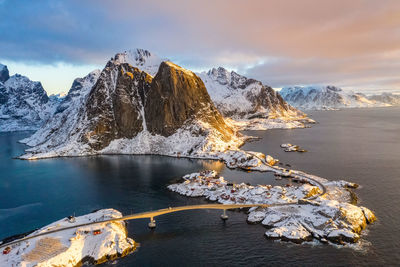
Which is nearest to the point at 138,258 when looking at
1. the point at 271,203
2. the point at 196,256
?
the point at 196,256

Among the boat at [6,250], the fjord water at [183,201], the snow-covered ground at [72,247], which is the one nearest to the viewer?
the snow-covered ground at [72,247]

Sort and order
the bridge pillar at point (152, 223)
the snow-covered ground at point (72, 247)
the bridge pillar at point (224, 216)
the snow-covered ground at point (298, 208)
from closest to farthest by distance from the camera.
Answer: the snow-covered ground at point (72, 247)
the snow-covered ground at point (298, 208)
the bridge pillar at point (152, 223)
the bridge pillar at point (224, 216)

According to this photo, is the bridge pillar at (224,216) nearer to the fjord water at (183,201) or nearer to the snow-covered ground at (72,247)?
the fjord water at (183,201)

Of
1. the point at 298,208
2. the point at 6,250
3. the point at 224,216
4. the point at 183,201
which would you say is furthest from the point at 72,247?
the point at 298,208

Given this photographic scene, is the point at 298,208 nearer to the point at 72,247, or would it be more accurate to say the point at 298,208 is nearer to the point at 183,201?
the point at 183,201

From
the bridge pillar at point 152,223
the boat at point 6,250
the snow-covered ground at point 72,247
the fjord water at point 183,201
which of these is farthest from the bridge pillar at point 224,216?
the boat at point 6,250

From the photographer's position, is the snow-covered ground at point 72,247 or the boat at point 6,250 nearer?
the snow-covered ground at point 72,247
